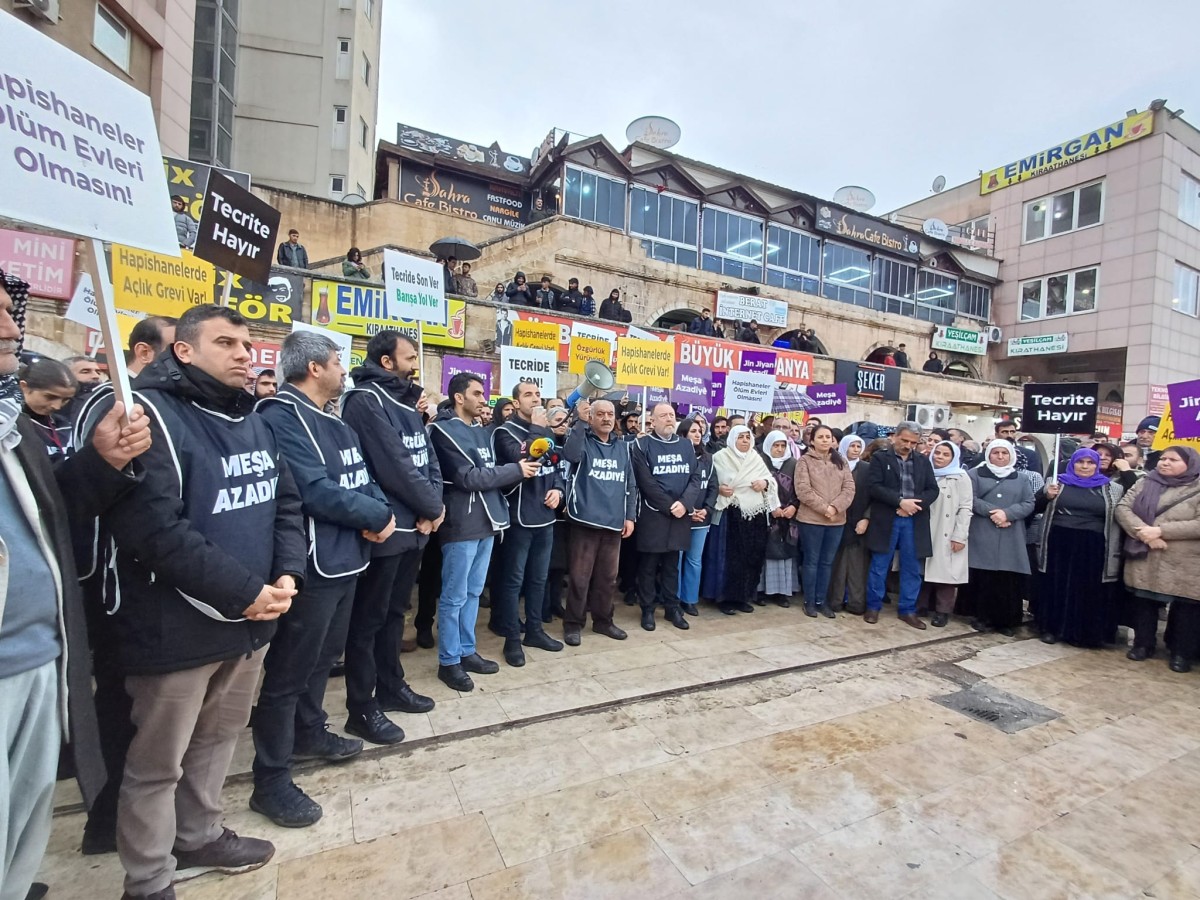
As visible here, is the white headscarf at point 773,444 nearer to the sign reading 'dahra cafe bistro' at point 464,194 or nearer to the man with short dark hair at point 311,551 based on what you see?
the man with short dark hair at point 311,551

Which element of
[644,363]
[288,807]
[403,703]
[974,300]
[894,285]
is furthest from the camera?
[974,300]

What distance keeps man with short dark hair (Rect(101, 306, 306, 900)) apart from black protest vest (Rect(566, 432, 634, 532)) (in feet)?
8.20

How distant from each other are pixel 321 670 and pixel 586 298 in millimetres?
12385

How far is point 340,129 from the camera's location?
79.7 ft

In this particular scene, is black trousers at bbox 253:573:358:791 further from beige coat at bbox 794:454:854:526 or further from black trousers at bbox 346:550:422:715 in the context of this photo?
beige coat at bbox 794:454:854:526

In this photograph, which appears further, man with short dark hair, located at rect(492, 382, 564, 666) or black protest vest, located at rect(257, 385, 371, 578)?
man with short dark hair, located at rect(492, 382, 564, 666)

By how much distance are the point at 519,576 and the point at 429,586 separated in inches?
31.4

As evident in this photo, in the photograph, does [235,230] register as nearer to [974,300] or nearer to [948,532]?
[948,532]

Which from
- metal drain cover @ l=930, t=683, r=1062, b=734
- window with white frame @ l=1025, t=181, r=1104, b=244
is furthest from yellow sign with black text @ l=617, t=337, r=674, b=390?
window with white frame @ l=1025, t=181, r=1104, b=244

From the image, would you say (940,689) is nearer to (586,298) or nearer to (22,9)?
(586,298)

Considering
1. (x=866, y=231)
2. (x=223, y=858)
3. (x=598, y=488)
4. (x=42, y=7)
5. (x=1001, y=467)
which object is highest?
(x=866, y=231)

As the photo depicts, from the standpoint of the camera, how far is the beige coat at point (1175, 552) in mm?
4457

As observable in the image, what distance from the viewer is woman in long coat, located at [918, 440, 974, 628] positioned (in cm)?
533

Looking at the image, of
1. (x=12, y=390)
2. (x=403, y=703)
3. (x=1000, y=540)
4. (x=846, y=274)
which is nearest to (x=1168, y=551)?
(x=1000, y=540)
